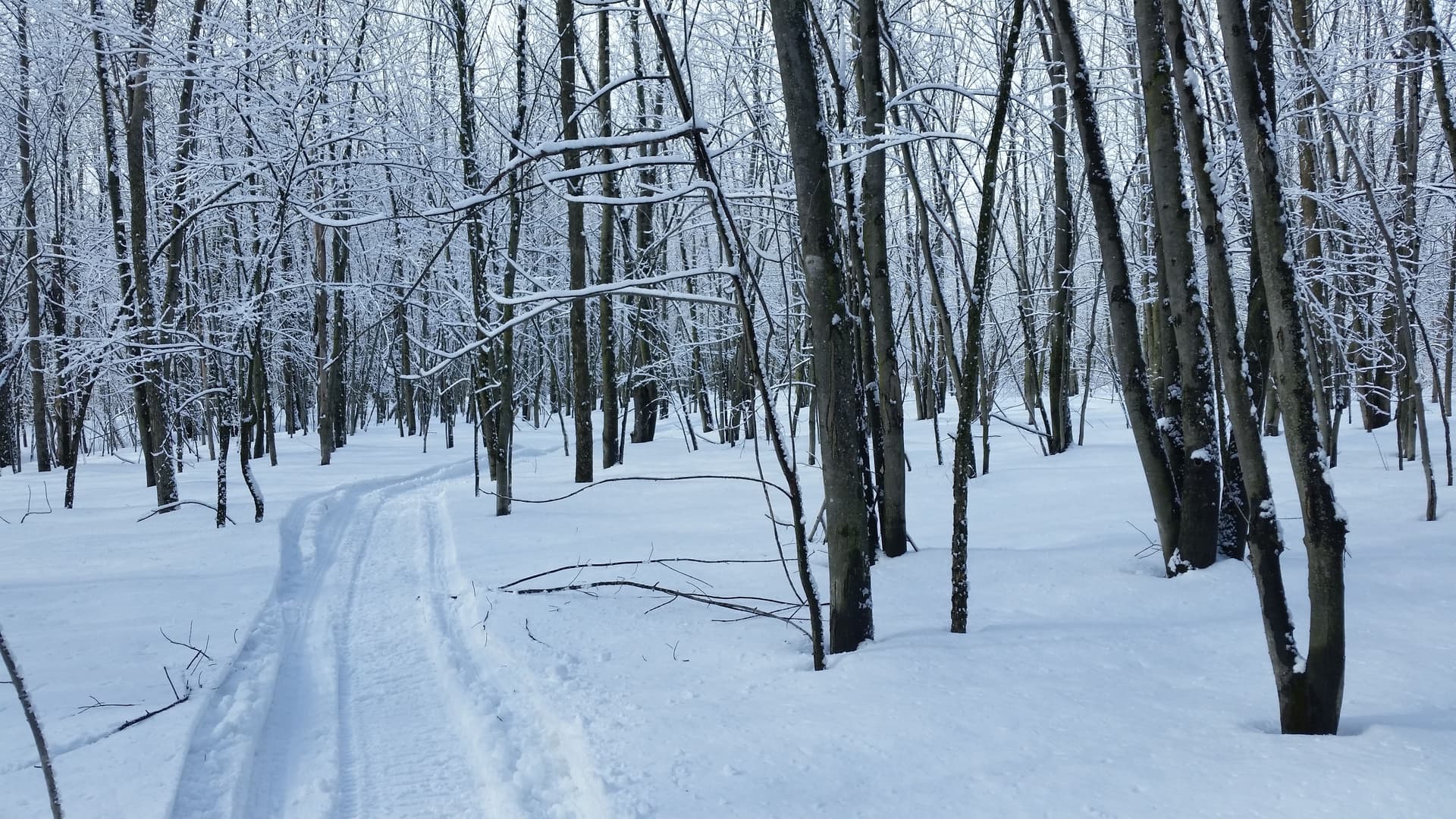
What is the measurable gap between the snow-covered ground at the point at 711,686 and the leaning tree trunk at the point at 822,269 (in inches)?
37.6

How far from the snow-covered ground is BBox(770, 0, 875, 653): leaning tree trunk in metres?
0.95

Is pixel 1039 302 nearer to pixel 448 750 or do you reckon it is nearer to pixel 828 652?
pixel 828 652

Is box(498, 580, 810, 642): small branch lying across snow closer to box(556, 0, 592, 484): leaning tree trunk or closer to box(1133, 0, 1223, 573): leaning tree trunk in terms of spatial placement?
box(1133, 0, 1223, 573): leaning tree trunk

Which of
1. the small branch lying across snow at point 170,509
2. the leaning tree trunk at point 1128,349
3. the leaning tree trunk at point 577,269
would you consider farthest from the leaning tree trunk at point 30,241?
the leaning tree trunk at point 1128,349

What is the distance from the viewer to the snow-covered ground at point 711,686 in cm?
269

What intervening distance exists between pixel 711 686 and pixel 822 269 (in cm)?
208

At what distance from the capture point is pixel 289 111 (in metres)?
8.61

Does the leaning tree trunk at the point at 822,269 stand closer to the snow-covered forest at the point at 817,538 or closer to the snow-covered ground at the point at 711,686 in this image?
the snow-covered forest at the point at 817,538

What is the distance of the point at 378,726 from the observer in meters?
3.88

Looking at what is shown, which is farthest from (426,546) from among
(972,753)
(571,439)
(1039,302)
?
(571,439)

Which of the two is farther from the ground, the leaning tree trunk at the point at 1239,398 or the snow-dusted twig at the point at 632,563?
the leaning tree trunk at the point at 1239,398

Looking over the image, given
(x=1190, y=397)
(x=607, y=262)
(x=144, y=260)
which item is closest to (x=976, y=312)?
(x=1190, y=397)

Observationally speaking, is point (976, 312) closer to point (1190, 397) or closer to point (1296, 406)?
point (1296, 406)

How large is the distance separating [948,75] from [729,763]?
11.9 meters
